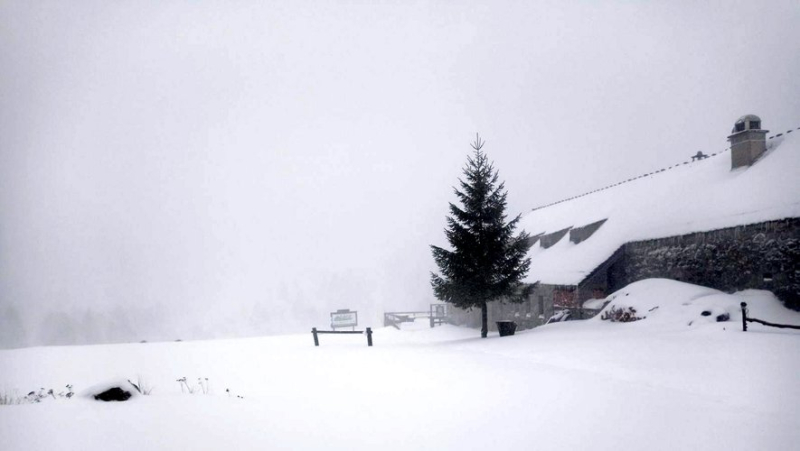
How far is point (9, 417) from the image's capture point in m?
6.31

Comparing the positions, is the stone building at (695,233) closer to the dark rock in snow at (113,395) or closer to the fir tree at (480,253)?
the fir tree at (480,253)

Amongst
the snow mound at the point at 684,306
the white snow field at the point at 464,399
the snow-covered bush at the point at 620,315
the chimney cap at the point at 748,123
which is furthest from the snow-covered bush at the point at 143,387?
the chimney cap at the point at 748,123

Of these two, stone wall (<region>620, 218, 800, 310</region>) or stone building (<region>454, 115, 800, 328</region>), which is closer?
stone wall (<region>620, 218, 800, 310</region>)

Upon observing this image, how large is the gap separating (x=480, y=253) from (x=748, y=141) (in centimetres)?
1412

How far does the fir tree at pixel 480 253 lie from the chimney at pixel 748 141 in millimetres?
11271

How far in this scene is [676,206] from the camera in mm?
21609

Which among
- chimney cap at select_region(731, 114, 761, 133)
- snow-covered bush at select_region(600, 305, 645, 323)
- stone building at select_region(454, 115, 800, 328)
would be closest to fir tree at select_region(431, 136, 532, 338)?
snow-covered bush at select_region(600, 305, 645, 323)

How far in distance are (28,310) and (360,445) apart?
142769mm

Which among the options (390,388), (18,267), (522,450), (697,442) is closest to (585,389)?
(697,442)

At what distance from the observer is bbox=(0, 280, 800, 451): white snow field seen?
18.8ft

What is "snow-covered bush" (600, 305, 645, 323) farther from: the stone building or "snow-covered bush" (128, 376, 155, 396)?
"snow-covered bush" (128, 376, 155, 396)

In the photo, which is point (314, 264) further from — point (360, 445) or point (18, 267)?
point (360, 445)

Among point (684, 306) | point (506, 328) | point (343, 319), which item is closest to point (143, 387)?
point (506, 328)

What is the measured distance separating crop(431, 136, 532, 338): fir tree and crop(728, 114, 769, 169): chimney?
11.3 m
